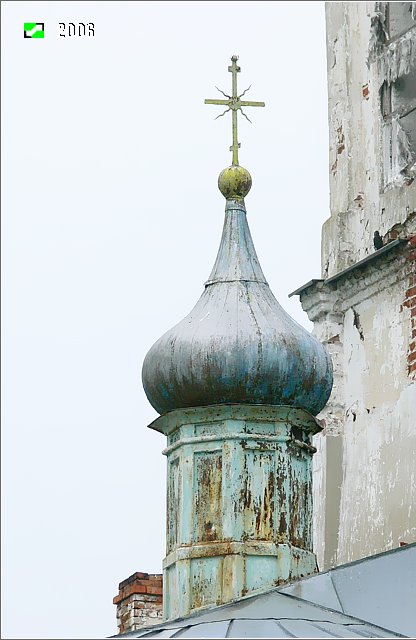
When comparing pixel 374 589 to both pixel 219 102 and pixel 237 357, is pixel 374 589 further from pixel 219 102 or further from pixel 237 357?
pixel 219 102

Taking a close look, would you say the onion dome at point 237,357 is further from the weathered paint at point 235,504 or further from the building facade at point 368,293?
the building facade at point 368,293

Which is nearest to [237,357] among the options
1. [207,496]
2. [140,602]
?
[207,496]

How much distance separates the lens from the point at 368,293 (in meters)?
14.5

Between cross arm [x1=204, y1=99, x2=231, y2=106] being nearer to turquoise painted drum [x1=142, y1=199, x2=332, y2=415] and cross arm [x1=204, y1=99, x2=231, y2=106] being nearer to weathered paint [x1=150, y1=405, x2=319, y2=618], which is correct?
turquoise painted drum [x1=142, y1=199, x2=332, y2=415]

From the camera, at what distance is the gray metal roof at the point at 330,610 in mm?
10938

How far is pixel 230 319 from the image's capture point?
12344mm

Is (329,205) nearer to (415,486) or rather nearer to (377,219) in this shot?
(377,219)

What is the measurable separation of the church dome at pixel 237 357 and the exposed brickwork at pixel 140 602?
3.43 m

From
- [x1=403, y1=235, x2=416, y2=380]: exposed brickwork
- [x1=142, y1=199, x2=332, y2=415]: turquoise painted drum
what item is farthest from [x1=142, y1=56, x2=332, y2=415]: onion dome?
[x1=403, y1=235, x2=416, y2=380]: exposed brickwork

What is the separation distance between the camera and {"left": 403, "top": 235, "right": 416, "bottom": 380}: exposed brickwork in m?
13.8

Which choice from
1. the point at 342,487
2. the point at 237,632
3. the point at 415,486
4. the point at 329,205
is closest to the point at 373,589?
the point at 237,632

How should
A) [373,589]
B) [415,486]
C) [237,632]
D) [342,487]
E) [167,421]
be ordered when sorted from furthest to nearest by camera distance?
[342,487]
[415,486]
[167,421]
[373,589]
[237,632]

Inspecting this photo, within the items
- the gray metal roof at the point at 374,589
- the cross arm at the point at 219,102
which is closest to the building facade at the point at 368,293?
the cross arm at the point at 219,102

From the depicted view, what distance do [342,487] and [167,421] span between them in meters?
2.30
